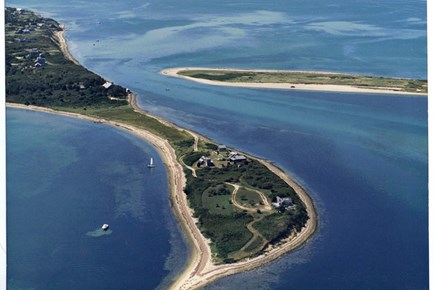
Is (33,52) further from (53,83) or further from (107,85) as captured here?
(107,85)

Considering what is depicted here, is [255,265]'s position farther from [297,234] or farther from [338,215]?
[338,215]

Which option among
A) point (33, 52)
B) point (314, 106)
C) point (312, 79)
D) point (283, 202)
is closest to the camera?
A: point (283, 202)

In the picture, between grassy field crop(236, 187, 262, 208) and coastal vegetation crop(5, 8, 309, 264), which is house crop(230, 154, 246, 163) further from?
grassy field crop(236, 187, 262, 208)

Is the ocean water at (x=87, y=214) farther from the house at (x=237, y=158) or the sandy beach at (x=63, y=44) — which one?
the sandy beach at (x=63, y=44)

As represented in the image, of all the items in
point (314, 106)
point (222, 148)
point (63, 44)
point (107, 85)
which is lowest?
point (222, 148)

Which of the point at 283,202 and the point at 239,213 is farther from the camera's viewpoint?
the point at 283,202

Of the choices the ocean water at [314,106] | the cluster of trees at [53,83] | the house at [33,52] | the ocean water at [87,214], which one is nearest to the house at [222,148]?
the ocean water at [314,106]

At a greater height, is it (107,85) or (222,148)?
(107,85)

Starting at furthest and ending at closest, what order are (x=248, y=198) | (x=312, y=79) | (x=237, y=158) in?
1. (x=312, y=79)
2. (x=237, y=158)
3. (x=248, y=198)

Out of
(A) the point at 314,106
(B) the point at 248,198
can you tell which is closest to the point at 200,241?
(B) the point at 248,198
